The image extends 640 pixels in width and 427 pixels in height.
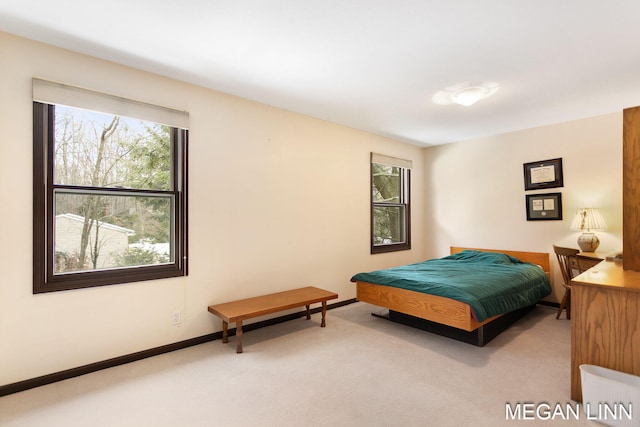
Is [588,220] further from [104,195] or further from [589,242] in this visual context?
[104,195]

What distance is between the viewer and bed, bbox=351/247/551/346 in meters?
2.71

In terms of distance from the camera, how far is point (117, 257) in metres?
2.60

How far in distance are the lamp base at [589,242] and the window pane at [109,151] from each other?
14.5 ft

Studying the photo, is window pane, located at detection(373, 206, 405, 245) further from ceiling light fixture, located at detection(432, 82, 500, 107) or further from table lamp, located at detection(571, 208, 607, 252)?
table lamp, located at detection(571, 208, 607, 252)

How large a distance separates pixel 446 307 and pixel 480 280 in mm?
583

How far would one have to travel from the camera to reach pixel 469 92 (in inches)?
117

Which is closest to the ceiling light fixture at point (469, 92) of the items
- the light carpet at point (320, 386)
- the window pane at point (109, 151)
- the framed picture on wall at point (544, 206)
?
the framed picture on wall at point (544, 206)

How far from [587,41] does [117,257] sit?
3.82 metres

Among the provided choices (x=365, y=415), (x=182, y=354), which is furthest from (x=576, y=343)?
(x=182, y=354)

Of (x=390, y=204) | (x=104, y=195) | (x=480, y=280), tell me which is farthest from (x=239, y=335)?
(x=390, y=204)

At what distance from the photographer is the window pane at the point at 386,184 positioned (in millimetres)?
4875

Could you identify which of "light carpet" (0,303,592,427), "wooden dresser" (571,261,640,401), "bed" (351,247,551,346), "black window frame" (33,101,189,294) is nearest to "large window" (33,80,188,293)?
"black window frame" (33,101,189,294)

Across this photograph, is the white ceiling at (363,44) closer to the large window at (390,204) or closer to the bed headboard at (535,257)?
the large window at (390,204)

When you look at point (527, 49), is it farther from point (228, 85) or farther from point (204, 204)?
point (204, 204)
